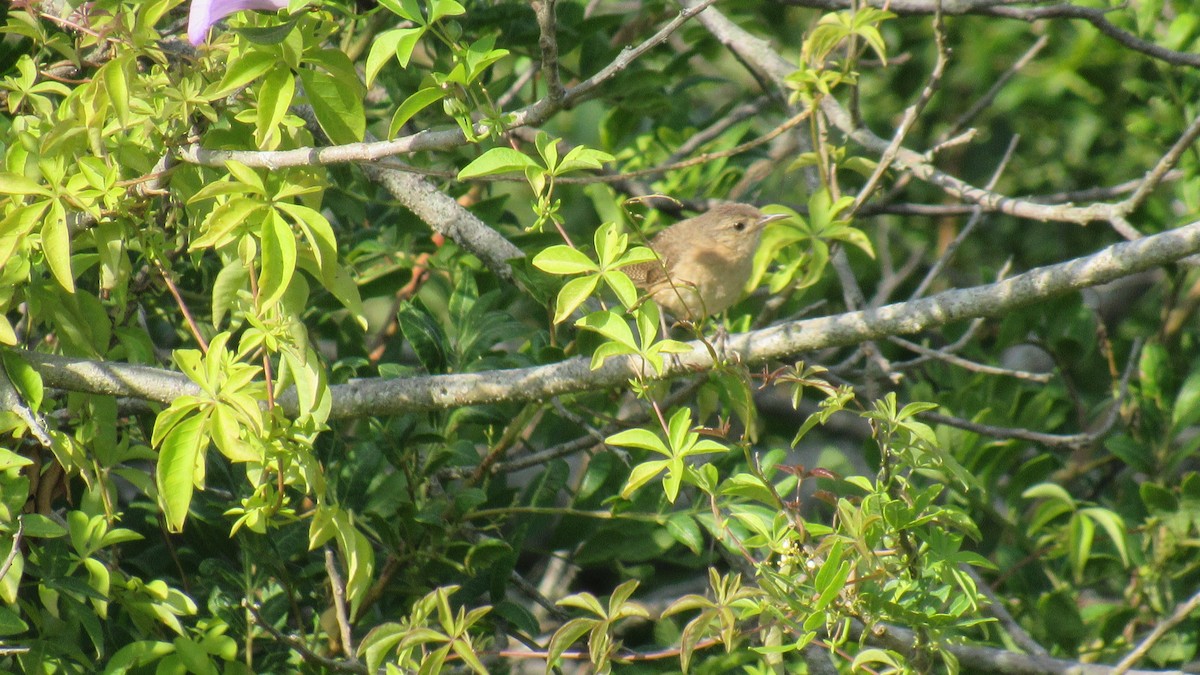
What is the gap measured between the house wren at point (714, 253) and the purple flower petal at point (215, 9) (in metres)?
2.33

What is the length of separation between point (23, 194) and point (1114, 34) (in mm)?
3282

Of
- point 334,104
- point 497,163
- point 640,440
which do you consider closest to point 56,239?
point 334,104

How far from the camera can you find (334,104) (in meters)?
2.29

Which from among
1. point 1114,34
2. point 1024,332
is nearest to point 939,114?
point 1024,332

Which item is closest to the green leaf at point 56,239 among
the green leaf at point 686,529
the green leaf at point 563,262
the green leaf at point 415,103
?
the green leaf at point 415,103

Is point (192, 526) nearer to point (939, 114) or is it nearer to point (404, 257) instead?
point (404, 257)

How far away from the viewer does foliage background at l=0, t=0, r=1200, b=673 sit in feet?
7.58

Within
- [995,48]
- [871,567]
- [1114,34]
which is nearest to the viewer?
[871,567]

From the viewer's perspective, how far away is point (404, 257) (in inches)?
154

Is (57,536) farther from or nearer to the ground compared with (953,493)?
farther from the ground

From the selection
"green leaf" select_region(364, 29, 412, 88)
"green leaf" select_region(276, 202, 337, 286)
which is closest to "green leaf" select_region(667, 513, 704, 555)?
"green leaf" select_region(276, 202, 337, 286)

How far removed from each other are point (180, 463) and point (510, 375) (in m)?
0.89

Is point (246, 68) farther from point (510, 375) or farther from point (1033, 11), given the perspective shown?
point (1033, 11)

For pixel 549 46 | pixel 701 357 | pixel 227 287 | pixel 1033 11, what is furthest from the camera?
pixel 1033 11
